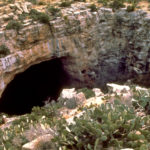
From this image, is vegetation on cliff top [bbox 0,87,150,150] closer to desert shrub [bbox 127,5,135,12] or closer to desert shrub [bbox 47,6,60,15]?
desert shrub [bbox 47,6,60,15]

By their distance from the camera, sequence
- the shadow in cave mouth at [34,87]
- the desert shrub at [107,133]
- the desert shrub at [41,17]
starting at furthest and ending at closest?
the shadow in cave mouth at [34,87] < the desert shrub at [41,17] < the desert shrub at [107,133]

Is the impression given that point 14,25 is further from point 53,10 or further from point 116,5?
point 116,5

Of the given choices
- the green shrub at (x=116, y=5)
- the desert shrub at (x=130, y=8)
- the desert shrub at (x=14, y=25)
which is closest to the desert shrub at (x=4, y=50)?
the desert shrub at (x=14, y=25)

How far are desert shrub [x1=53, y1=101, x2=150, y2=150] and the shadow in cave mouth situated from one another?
33.3ft

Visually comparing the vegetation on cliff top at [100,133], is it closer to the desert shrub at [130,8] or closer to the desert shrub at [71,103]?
the desert shrub at [71,103]

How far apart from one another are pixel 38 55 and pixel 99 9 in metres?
5.07

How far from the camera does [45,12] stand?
1420 centimetres

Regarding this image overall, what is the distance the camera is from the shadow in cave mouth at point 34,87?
15477 millimetres

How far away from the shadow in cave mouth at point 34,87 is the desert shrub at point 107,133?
10.1 metres

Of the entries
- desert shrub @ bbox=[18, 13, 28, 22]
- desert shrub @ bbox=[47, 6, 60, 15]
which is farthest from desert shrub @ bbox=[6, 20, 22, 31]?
desert shrub @ bbox=[47, 6, 60, 15]

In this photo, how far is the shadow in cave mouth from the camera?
50.8ft

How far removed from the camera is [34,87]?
16703mm

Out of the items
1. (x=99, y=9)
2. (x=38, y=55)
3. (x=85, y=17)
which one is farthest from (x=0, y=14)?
(x=99, y=9)

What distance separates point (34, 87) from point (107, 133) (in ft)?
40.1
